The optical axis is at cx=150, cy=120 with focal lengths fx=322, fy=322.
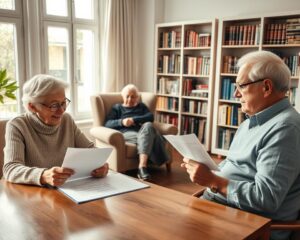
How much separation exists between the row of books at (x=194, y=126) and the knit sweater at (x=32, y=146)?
10.2 ft

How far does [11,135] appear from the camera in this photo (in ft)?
5.10

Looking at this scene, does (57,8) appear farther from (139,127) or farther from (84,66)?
(139,127)

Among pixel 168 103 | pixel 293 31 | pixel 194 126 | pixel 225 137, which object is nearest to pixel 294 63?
pixel 293 31

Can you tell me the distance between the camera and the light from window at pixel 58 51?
4.31 meters

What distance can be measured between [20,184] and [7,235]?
0.48 m

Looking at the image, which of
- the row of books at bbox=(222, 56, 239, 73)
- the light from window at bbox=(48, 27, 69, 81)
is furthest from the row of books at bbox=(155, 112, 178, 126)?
the light from window at bbox=(48, 27, 69, 81)

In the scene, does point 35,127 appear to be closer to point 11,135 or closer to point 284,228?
point 11,135

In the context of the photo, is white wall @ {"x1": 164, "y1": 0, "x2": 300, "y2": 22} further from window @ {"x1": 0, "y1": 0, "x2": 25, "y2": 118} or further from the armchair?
window @ {"x1": 0, "y1": 0, "x2": 25, "y2": 118}

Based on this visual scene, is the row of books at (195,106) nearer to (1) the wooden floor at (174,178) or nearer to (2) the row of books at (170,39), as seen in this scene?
(2) the row of books at (170,39)

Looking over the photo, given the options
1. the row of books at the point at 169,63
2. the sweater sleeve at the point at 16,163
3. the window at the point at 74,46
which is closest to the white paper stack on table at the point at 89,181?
the sweater sleeve at the point at 16,163

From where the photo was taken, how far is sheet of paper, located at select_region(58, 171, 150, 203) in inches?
51.0

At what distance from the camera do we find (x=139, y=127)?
385 cm

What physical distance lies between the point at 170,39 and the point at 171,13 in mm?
501

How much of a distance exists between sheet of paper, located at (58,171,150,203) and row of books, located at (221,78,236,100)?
120 inches
